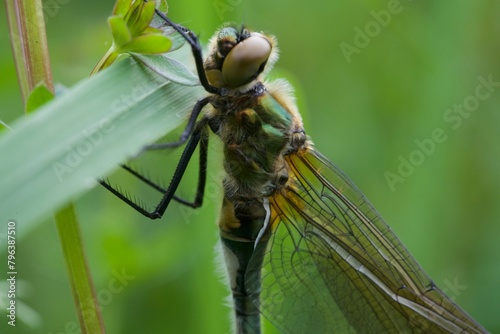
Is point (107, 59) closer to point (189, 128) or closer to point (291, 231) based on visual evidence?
point (189, 128)

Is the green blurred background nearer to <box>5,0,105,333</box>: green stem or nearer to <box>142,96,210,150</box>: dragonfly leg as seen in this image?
<box>142,96,210,150</box>: dragonfly leg

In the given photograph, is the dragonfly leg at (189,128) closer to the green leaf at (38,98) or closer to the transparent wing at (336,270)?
the transparent wing at (336,270)

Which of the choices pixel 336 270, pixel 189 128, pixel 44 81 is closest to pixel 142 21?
pixel 44 81

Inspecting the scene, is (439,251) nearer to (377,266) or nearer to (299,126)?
(377,266)

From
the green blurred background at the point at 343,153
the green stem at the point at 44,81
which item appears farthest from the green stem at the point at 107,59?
the green blurred background at the point at 343,153

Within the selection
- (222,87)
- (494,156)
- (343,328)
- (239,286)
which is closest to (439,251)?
(494,156)

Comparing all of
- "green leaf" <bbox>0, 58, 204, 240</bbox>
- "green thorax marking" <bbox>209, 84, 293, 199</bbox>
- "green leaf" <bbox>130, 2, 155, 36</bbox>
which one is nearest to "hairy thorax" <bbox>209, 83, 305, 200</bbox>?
"green thorax marking" <bbox>209, 84, 293, 199</bbox>
